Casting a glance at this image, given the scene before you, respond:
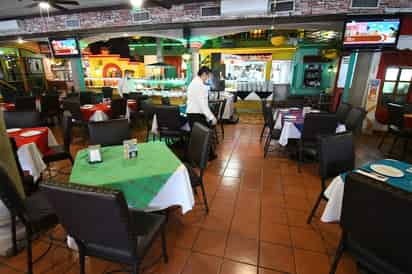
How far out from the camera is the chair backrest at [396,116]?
152 inches

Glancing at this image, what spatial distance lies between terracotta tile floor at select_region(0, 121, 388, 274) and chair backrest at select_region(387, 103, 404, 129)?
86.3 inches

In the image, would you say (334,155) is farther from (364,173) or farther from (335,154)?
(364,173)

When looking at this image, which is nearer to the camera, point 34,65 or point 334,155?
point 334,155

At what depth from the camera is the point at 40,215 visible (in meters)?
1.58

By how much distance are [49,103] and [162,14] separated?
375 centimetres

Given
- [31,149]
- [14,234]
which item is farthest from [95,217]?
[31,149]

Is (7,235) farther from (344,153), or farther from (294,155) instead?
(294,155)

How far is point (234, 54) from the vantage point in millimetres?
8953

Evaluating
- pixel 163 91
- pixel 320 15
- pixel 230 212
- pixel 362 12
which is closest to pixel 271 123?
pixel 230 212

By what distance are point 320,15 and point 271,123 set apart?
2810 millimetres

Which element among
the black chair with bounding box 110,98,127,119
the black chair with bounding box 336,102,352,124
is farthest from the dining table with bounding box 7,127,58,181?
the black chair with bounding box 336,102,352,124

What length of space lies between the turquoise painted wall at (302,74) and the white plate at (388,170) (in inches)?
311

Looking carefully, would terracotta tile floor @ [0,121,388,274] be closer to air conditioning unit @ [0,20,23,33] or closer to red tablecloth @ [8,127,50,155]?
red tablecloth @ [8,127,50,155]

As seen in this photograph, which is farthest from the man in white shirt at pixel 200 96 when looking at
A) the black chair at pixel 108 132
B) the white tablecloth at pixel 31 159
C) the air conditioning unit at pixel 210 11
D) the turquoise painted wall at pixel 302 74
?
the turquoise painted wall at pixel 302 74
